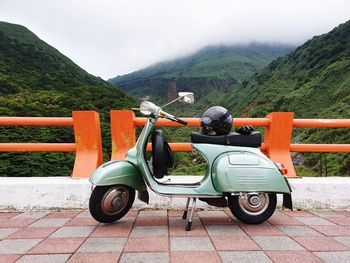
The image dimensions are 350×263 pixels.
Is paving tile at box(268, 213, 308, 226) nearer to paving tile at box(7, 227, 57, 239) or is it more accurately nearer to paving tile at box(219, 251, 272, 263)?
paving tile at box(219, 251, 272, 263)

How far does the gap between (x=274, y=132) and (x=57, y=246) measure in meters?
3.22

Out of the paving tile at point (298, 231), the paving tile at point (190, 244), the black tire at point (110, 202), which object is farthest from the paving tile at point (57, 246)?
the paving tile at point (298, 231)

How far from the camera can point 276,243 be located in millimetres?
3471

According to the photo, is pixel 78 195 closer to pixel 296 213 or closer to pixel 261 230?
pixel 261 230

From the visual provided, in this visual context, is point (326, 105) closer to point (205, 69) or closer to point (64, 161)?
point (64, 161)

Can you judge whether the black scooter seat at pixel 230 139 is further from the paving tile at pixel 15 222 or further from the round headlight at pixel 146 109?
the paving tile at pixel 15 222

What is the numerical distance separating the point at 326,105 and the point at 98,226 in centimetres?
6126

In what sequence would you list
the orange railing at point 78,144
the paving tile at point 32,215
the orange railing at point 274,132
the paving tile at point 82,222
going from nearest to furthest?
the paving tile at point 82,222, the paving tile at point 32,215, the orange railing at point 78,144, the orange railing at point 274,132

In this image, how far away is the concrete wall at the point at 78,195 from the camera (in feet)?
15.7

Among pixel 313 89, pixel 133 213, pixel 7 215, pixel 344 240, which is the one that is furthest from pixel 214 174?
pixel 313 89

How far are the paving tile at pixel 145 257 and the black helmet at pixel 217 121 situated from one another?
4.91 feet

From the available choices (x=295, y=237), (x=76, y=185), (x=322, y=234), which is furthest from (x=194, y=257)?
(x=76, y=185)

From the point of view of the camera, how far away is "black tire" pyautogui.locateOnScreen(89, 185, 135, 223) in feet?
13.0

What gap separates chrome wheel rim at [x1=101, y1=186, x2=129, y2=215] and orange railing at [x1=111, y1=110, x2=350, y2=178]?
115cm
